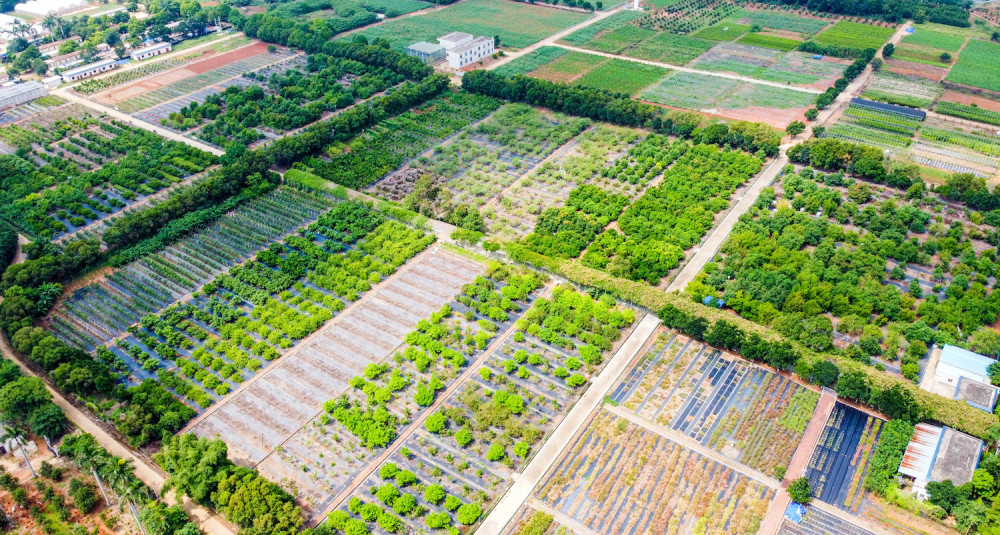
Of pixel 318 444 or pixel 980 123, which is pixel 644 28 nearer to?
pixel 980 123

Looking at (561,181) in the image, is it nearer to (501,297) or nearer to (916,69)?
(501,297)

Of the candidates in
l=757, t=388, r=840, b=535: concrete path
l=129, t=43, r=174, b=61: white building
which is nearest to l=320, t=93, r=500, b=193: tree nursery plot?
l=757, t=388, r=840, b=535: concrete path

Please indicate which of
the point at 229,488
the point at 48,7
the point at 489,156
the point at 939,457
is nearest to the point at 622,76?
the point at 489,156

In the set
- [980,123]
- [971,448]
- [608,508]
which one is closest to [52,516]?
[608,508]

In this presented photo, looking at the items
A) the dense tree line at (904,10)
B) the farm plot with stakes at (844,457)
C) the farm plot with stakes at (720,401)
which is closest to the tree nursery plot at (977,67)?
the dense tree line at (904,10)

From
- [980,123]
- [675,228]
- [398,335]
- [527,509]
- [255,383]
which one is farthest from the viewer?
[980,123]

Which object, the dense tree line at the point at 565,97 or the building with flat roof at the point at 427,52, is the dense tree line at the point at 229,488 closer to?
the dense tree line at the point at 565,97

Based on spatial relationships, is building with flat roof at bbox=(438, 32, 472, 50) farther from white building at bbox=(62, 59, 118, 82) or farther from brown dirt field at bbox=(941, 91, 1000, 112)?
brown dirt field at bbox=(941, 91, 1000, 112)
